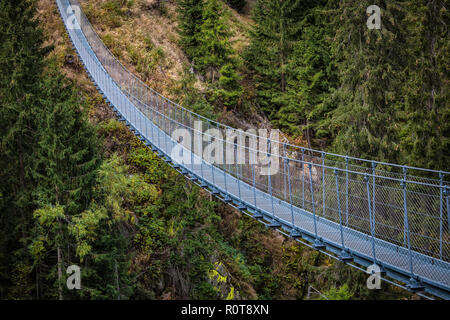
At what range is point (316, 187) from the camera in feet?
29.1

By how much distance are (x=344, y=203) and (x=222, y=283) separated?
223 inches

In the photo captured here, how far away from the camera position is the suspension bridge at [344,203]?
593cm

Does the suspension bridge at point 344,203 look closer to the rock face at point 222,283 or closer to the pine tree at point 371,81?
the pine tree at point 371,81

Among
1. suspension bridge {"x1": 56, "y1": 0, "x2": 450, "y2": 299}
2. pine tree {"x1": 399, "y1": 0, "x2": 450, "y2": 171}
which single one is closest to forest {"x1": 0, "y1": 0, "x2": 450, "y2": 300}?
pine tree {"x1": 399, "y1": 0, "x2": 450, "y2": 171}

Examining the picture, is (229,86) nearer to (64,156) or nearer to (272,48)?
(272,48)

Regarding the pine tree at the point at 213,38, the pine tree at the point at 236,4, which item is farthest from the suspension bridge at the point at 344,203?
the pine tree at the point at 236,4

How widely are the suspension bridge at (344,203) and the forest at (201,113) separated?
1.25 m

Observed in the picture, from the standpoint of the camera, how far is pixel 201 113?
42.5ft

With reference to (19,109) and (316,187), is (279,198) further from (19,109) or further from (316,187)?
(19,109)

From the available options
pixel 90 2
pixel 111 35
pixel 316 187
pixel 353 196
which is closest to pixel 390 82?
pixel 316 187

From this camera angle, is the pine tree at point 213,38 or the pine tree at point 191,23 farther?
the pine tree at point 191,23

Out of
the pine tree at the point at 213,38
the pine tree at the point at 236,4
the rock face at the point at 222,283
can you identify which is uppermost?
the pine tree at the point at 236,4

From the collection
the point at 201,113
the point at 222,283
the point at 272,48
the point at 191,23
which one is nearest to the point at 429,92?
the point at 201,113

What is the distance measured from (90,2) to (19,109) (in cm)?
1134
